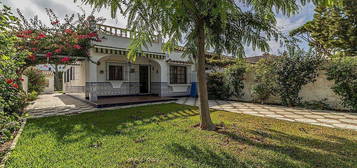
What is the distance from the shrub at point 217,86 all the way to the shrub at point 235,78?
46 centimetres

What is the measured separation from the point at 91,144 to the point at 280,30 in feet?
23.0

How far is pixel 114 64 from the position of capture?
15.4m

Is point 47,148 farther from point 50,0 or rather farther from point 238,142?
point 50,0

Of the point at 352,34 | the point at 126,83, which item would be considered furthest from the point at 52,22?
the point at 352,34

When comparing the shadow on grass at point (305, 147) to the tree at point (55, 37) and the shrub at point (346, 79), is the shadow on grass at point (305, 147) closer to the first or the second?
the shrub at point (346, 79)

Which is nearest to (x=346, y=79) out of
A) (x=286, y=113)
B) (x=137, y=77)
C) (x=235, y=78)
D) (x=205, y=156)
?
(x=286, y=113)

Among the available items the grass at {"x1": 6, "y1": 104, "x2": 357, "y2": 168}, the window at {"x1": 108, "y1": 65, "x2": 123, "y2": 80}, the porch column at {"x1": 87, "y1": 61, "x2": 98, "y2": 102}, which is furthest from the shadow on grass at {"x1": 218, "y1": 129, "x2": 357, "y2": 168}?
the window at {"x1": 108, "y1": 65, "x2": 123, "y2": 80}

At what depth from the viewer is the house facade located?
1222 cm

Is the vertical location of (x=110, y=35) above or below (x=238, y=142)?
above

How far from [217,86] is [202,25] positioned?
419 inches

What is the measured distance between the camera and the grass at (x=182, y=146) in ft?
11.2

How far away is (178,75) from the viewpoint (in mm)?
17609

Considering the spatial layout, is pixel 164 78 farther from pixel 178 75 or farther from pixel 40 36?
pixel 40 36

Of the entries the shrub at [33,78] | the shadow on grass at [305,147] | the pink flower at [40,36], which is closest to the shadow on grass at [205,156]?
the shadow on grass at [305,147]
